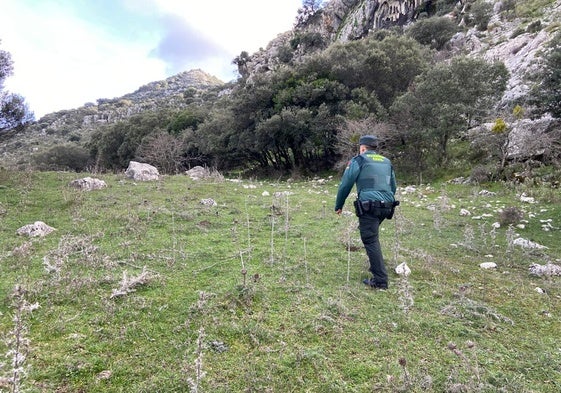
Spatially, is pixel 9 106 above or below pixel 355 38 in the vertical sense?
below

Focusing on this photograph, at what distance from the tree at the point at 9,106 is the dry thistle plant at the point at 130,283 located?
12.7 m

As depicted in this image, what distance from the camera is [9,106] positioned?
44.1 feet

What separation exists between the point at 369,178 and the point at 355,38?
59206 millimetres

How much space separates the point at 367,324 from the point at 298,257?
225 centimetres

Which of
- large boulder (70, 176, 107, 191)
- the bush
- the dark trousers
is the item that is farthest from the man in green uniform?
the bush

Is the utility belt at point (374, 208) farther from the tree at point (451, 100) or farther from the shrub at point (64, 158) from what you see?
the shrub at point (64, 158)

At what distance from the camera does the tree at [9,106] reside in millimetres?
13427

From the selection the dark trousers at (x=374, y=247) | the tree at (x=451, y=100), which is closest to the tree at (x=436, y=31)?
the tree at (x=451, y=100)

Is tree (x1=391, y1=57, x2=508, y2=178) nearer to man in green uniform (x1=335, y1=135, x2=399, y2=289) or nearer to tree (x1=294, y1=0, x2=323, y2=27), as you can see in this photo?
man in green uniform (x1=335, y1=135, x2=399, y2=289)

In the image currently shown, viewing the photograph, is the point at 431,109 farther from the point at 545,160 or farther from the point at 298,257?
the point at 298,257

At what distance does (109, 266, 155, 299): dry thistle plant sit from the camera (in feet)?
13.8

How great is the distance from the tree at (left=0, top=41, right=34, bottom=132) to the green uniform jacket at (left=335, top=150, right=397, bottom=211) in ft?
46.0

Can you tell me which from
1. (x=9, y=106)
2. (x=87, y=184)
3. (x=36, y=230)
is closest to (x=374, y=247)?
(x=36, y=230)

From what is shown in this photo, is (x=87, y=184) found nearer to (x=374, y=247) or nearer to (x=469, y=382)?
(x=374, y=247)
